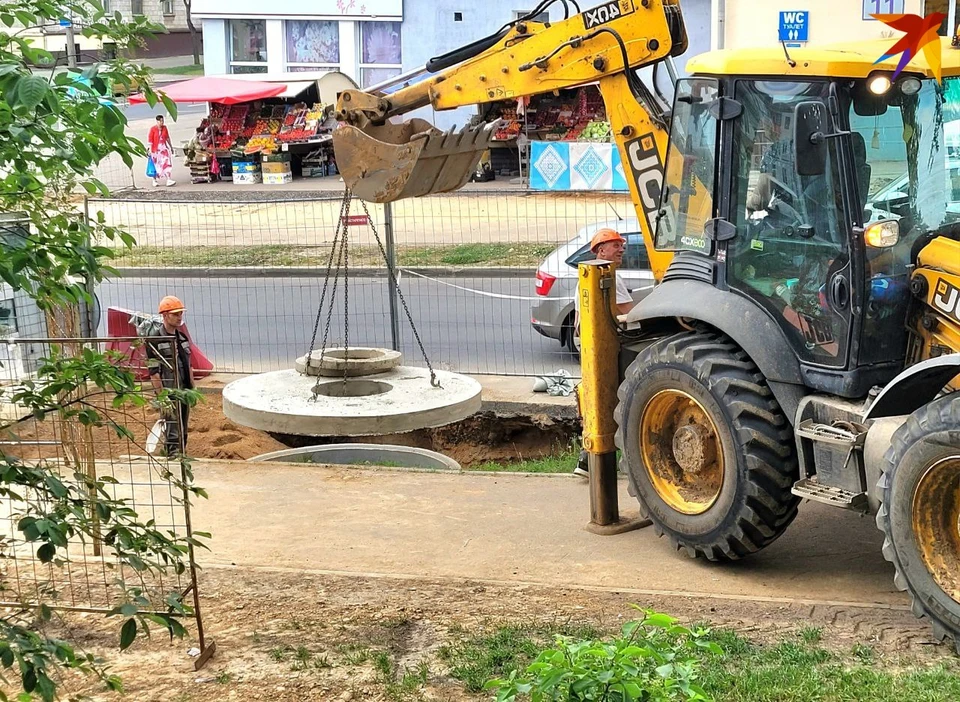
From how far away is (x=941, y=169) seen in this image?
247 inches

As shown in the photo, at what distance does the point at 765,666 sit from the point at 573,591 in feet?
4.67

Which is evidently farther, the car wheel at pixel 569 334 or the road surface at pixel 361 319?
the road surface at pixel 361 319

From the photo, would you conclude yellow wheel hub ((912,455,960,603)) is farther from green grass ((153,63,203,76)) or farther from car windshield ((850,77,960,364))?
green grass ((153,63,203,76))

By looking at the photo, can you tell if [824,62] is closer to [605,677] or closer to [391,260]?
[605,677]

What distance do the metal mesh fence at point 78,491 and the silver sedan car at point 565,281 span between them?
4495mm

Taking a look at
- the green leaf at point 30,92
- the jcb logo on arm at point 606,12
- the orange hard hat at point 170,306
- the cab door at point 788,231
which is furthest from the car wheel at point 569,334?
the green leaf at point 30,92

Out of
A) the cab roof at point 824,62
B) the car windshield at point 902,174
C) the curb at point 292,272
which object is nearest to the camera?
the cab roof at point 824,62

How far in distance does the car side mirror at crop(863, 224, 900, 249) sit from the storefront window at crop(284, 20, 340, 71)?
2796 centimetres

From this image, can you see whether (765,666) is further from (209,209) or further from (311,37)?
(311,37)

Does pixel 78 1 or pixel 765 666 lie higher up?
pixel 78 1

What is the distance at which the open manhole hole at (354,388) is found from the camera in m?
11.3

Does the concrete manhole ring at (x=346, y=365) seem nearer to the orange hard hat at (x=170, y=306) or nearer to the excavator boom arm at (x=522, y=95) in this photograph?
the orange hard hat at (x=170, y=306)

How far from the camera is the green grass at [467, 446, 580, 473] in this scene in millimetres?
9945

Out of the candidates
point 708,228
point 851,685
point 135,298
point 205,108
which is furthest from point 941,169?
point 205,108
